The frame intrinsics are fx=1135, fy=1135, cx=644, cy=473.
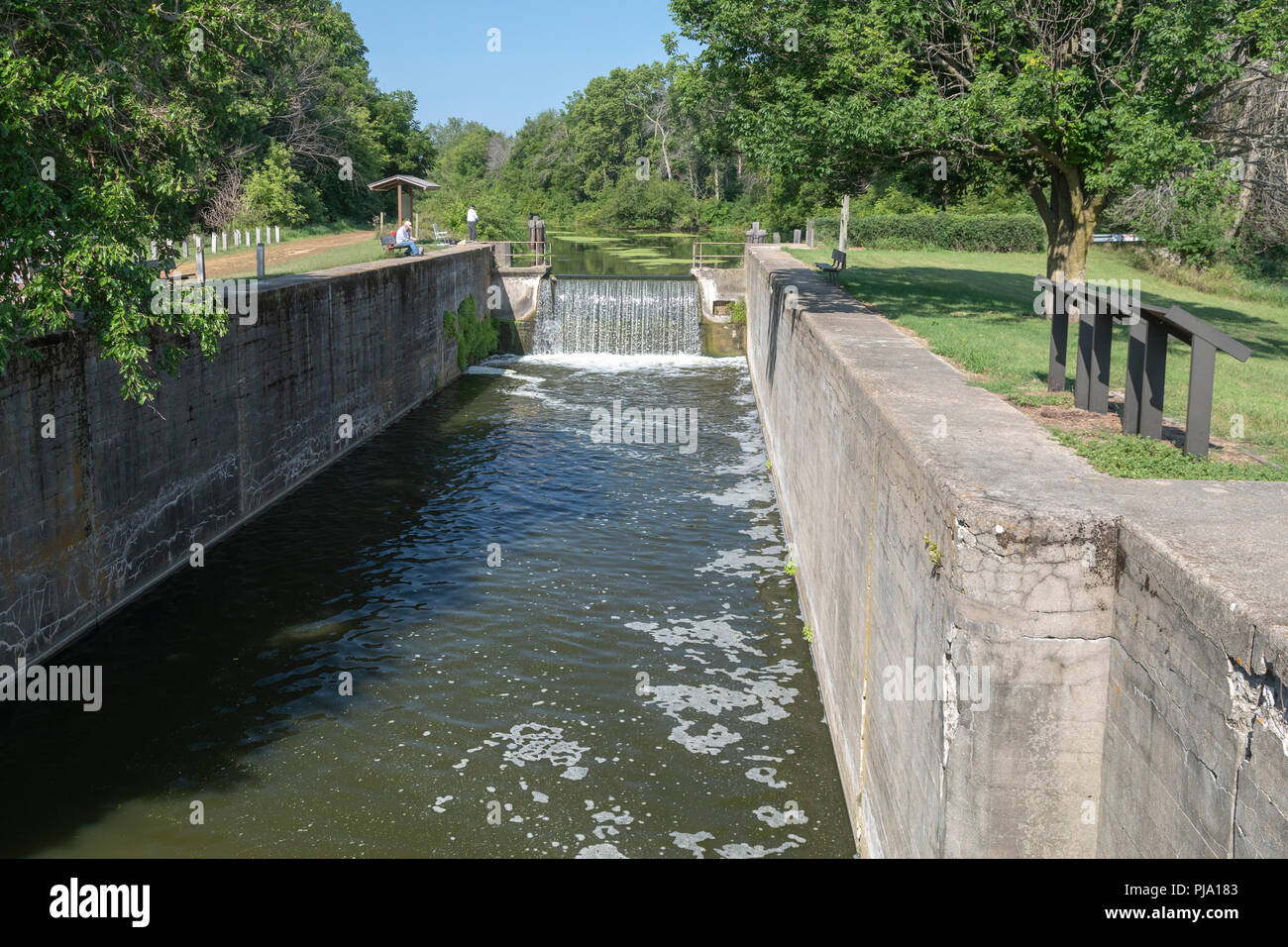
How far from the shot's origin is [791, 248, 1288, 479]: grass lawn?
23.4 ft

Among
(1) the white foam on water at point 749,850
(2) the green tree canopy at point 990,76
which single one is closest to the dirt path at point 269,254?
(2) the green tree canopy at point 990,76

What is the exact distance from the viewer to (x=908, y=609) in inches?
260

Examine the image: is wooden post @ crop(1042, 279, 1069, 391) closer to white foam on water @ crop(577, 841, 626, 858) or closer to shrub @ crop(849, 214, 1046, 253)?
white foam on water @ crop(577, 841, 626, 858)

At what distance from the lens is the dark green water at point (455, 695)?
834 cm

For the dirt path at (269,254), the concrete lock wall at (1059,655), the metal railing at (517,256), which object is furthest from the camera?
the metal railing at (517,256)

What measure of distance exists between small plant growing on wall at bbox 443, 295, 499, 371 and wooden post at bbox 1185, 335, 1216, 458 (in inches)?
860

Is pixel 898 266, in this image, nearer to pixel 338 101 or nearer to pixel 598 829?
pixel 598 829

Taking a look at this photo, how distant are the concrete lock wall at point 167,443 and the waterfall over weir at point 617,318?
10319 millimetres

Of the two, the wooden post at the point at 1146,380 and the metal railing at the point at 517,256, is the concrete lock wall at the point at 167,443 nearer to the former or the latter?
the wooden post at the point at 1146,380

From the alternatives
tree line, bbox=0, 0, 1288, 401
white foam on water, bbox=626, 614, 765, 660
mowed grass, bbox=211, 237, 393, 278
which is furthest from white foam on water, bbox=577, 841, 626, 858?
mowed grass, bbox=211, 237, 393, 278

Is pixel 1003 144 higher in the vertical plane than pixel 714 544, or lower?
higher

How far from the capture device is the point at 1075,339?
15.6 m

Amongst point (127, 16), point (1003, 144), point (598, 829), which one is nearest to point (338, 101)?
point (1003, 144)

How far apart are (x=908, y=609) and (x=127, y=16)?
7.41 meters
